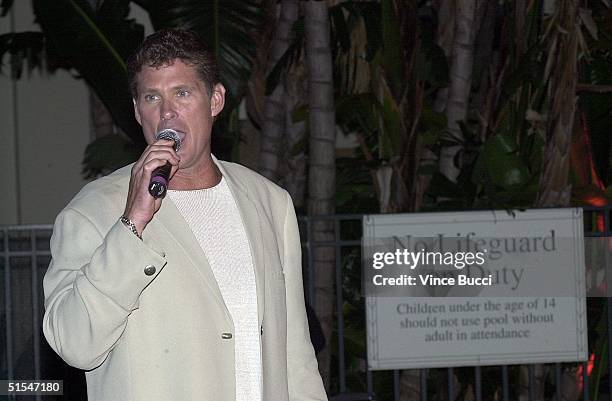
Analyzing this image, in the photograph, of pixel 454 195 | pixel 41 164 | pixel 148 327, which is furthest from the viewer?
pixel 41 164

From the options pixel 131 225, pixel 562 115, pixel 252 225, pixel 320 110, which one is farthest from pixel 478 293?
pixel 131 225

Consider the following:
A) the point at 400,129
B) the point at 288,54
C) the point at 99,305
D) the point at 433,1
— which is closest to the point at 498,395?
the point at 400,129

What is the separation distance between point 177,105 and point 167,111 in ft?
0.15

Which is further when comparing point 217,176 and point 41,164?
point 41,164

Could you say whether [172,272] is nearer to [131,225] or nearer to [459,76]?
[131,225]

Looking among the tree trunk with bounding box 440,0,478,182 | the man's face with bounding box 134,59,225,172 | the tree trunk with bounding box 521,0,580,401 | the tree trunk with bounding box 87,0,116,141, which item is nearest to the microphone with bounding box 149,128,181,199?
the man's face with bounding box 134,59,225,172

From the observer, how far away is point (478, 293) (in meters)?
5.09

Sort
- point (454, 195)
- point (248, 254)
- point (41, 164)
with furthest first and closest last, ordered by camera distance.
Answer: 1. point (41, 164)
2. point (454, 195)
3. point (248, 254)

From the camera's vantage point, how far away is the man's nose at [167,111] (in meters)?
2.39

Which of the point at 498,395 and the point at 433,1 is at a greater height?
the point at 433,1

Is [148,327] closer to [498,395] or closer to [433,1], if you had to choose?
[498,395]

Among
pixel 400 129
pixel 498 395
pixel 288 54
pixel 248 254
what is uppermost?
pixel 288 54

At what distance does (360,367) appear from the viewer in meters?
6.77

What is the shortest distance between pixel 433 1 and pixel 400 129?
190 cm
